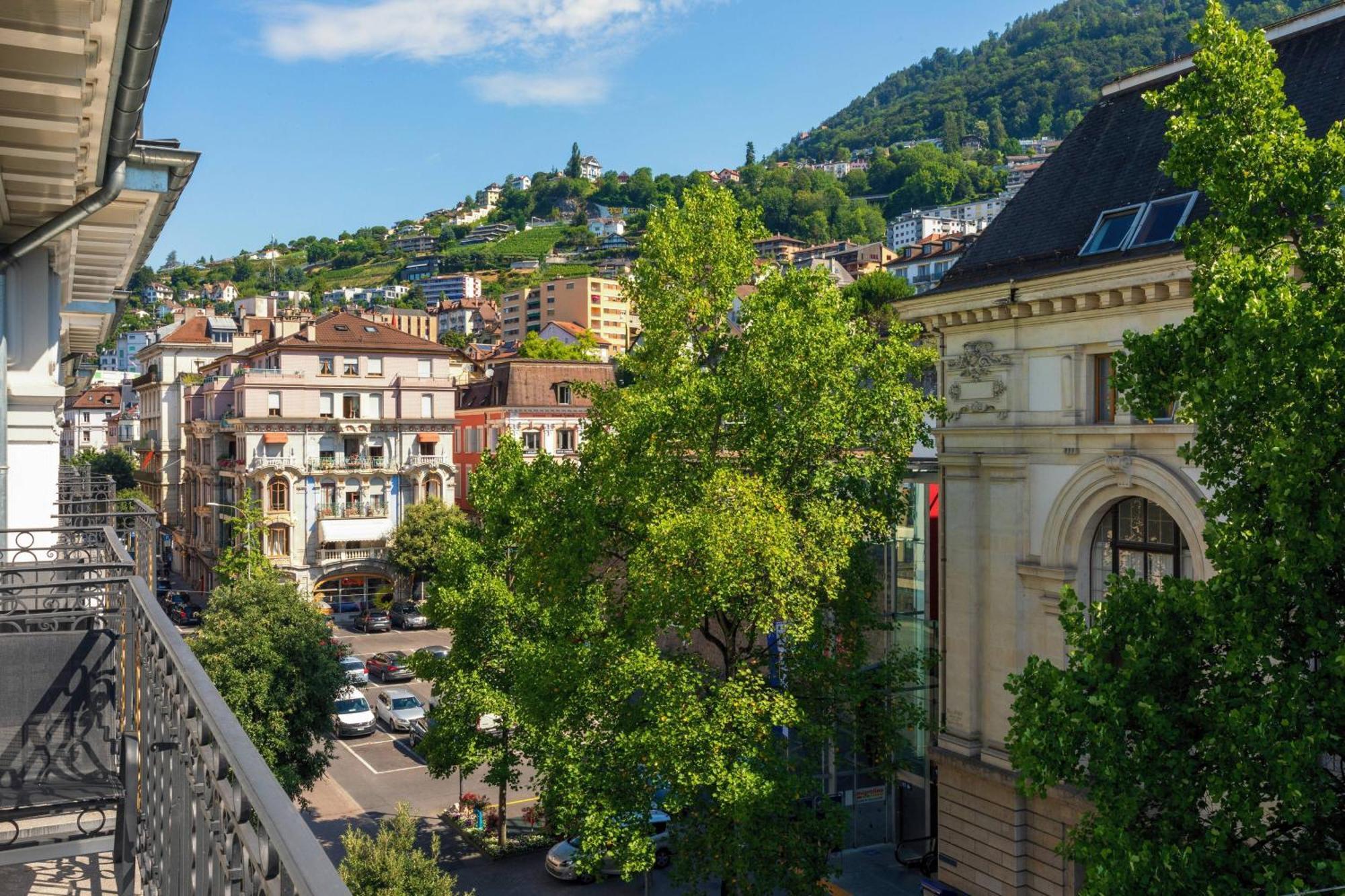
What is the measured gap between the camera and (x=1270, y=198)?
10.6 metres

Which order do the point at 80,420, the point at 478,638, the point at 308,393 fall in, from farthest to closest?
the point at 80,420 → the point at 308,393 → the point at 478,638

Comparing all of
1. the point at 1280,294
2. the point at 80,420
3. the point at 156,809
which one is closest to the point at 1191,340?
the point at 1280,294

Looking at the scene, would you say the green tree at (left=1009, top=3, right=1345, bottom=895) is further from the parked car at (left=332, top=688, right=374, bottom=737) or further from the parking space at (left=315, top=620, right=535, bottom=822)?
the parked car at (left=332, top=688, right=374, bottom=737)

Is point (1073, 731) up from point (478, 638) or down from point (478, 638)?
up

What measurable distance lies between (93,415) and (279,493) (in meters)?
90.1

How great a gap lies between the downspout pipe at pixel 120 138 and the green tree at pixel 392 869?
11.3m

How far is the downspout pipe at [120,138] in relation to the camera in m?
4.09

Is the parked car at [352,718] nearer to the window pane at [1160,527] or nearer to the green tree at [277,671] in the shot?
the green tree at [277,671]

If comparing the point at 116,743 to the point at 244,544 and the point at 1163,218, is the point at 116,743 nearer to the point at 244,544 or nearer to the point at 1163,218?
the point at 1163,218

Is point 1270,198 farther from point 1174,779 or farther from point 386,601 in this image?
point 386,601

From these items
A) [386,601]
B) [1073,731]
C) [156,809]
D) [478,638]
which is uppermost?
[156,809]

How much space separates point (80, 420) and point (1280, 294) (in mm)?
138689

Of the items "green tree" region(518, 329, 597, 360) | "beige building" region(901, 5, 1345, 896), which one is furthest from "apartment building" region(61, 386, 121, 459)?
"beige building" region(901, 5, 1345, 896)

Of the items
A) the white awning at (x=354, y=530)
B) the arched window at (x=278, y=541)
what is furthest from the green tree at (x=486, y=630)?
the white awning at (x=354, y=530)
